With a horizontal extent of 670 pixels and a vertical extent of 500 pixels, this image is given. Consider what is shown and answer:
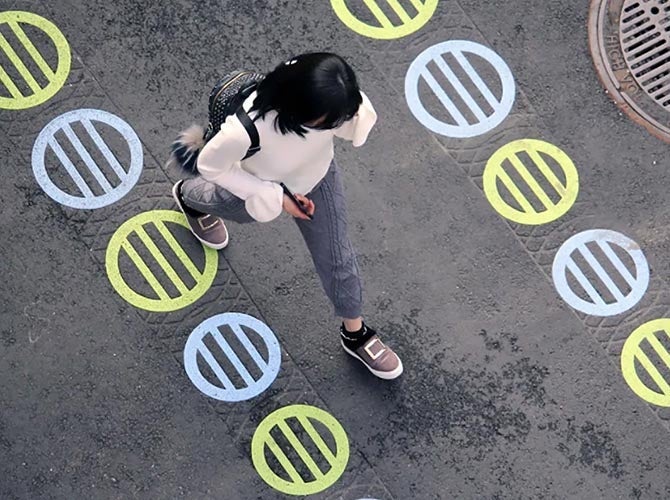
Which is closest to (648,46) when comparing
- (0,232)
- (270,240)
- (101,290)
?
(270,240)

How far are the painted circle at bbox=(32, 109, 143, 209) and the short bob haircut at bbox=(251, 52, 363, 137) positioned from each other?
1717 millimetres

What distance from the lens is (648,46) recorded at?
5.59 metres

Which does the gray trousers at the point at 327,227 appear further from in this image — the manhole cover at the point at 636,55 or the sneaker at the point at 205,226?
the manhole cover at the point at 636,55

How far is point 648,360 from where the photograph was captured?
5.04 m

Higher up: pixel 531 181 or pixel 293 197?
pixel 293 197

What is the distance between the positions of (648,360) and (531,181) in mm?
1043

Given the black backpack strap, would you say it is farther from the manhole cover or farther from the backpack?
the manhole cover

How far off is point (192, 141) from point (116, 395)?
54.8 inches

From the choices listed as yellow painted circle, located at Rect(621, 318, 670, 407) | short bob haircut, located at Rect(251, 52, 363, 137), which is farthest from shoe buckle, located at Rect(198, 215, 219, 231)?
yellow painted circle, located at Rect(621, 318, 670, 407)

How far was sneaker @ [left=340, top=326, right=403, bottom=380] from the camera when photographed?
490cm

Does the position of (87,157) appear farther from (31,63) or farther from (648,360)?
(648,360)

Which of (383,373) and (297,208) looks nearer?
(297,208)

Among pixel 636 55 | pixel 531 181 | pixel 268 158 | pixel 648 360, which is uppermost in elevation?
pixel 636 55

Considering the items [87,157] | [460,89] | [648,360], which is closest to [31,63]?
[87,157]
